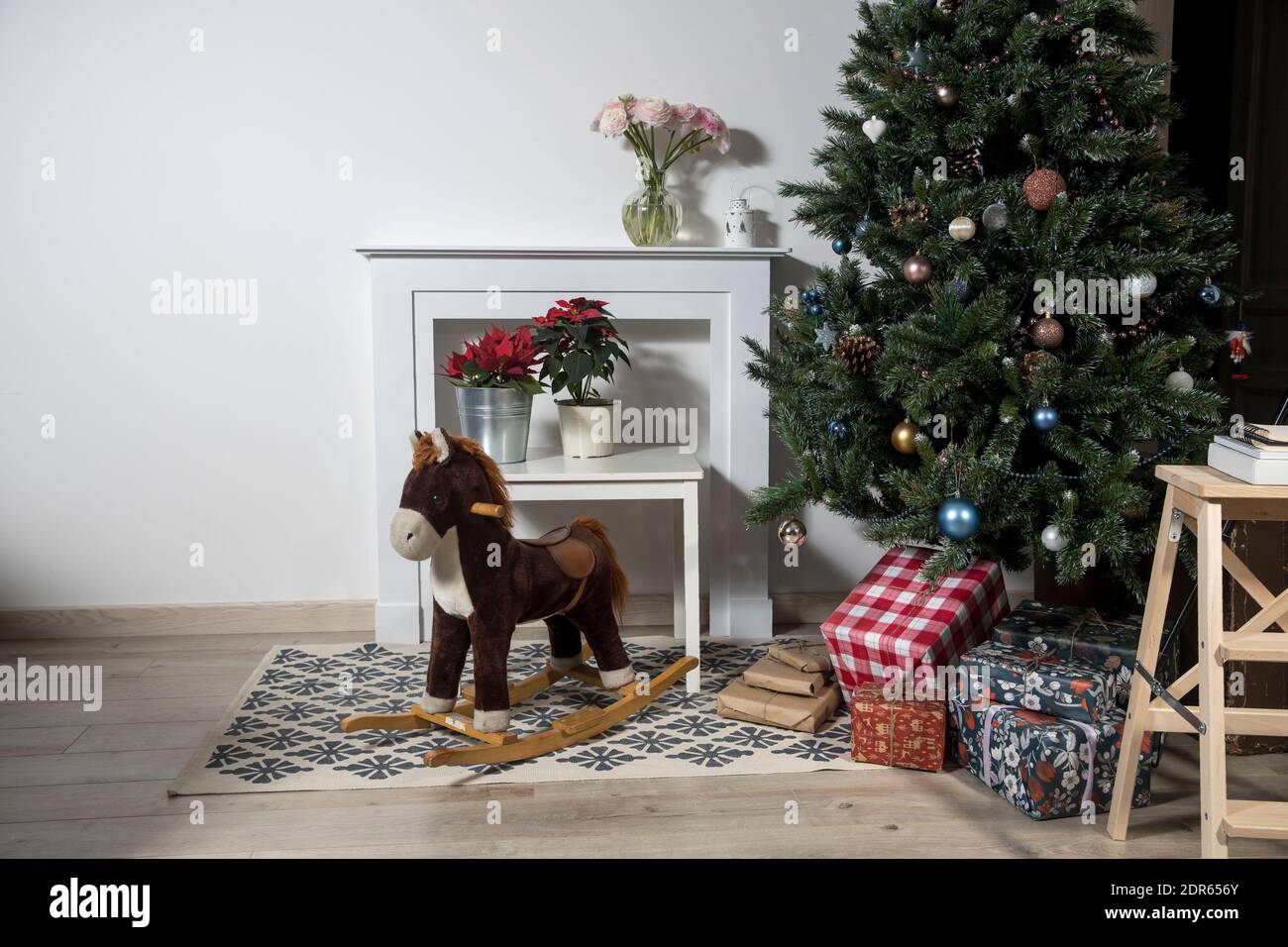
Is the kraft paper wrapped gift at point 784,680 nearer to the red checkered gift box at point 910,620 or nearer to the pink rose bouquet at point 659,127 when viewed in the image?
the red checkered gift box at point 910,620

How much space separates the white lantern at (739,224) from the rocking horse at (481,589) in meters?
1.05

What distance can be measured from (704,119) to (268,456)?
1.49m


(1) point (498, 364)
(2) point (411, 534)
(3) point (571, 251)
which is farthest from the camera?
(3) point (571, 251)

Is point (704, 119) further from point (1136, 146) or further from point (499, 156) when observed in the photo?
point (1136, 146)

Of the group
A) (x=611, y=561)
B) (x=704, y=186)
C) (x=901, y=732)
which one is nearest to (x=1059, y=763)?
(x=901, y=732)

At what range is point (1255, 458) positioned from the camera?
5.27 feet

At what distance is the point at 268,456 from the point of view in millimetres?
3111

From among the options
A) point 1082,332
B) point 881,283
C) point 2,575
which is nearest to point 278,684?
point 2,575

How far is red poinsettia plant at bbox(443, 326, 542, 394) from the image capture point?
2.61m

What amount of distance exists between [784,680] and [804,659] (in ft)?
0.29

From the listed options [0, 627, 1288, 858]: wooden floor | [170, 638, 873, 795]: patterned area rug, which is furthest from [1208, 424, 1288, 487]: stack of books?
[170, 638, 873, 795]: patterned area rug

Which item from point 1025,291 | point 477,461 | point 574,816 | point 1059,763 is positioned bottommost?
point 574,816

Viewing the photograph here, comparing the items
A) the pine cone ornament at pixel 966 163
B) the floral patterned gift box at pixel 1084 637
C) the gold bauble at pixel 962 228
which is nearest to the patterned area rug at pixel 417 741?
the floral patterned gift box at pixel 1084 637

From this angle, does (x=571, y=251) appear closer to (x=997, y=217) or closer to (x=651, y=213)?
(x=651, y=213)
